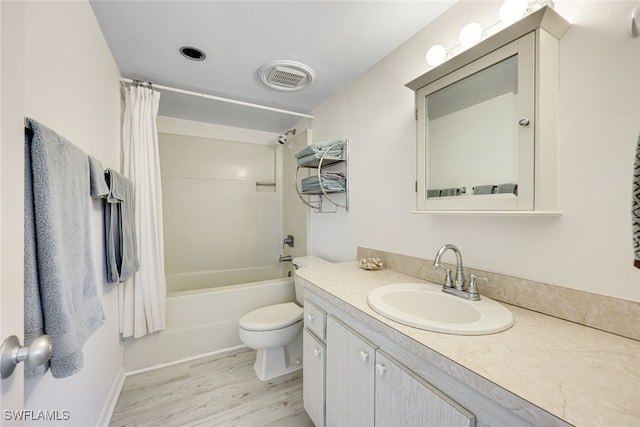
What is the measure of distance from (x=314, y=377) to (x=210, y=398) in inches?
33.3

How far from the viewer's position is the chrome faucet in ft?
3.26

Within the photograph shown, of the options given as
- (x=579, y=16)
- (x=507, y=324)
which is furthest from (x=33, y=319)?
(x=579, y=16)

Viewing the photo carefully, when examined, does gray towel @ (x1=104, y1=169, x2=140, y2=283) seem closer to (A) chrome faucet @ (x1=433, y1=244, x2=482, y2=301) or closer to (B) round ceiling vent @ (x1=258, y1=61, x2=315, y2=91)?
(B) round ceiling vent @ (x1=258, y1=61, x2=315, y2=91)

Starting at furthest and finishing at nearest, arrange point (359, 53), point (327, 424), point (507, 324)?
point (359, 53), point (327, 424), point (507, 324)

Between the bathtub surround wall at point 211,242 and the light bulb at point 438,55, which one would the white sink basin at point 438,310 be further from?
the bathtub surround wall at point 211,242

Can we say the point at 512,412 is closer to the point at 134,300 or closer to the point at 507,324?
the point at 507,324

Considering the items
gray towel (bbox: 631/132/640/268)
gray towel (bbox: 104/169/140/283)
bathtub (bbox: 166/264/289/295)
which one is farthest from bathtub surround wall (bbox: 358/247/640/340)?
bathtub (bbox: 166/264/289/295)

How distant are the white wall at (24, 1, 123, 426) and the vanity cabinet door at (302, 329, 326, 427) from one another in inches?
39.6

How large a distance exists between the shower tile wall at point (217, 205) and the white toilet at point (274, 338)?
1.33 meters

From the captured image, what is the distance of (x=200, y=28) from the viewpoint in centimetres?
135

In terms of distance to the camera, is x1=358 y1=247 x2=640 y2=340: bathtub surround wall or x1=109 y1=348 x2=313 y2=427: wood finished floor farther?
x1=109 y1=348 x2=313 y2=427: wood finished floor

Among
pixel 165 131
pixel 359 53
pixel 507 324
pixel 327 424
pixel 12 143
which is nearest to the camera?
pixel 12 143

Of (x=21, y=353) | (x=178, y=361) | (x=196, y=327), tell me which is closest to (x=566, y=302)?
(x=21, y=353)

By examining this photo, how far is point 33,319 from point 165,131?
8.41 feet
